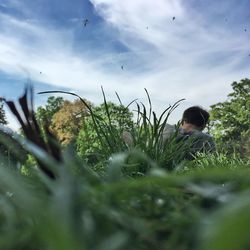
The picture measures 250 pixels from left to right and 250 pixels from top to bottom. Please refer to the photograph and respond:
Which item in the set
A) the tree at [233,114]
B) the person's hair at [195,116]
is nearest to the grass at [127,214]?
the person's hair at [195,116]

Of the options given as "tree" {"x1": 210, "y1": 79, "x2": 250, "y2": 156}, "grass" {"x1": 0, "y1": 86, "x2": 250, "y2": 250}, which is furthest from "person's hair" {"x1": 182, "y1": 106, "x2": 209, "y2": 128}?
"tree" {"x1": 210, "y1": 79, "x2": 250, "y2": 156}

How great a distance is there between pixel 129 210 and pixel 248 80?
27756mm

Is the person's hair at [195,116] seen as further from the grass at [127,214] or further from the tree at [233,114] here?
the tree at [233,114]

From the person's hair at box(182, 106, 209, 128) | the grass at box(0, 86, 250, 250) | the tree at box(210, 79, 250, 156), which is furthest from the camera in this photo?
the tree at box(210, 79, 250, 156)

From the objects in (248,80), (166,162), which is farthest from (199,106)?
(248,80)

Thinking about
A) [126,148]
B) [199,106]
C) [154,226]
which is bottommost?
[154,226]

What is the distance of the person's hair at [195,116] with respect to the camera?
4.11 m

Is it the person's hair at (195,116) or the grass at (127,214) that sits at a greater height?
the person's hair at (195,116)

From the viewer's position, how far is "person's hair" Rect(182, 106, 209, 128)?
4.11m

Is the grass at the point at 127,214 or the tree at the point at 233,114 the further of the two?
the tree at the point at 233,114

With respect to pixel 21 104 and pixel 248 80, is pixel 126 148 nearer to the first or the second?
pixel 21 104

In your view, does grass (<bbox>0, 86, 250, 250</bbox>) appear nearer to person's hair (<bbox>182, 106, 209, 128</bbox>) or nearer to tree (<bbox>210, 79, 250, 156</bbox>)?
person's hair (<bbox>182, 106, 209, 128</bbox>)

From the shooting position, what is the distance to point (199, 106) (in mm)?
4379

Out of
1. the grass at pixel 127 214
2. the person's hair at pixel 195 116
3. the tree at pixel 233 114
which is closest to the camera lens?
the grass at pixel 127 214
